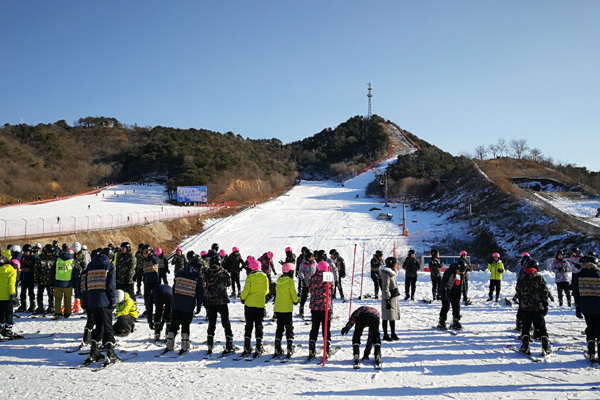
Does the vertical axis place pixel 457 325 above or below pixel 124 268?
below

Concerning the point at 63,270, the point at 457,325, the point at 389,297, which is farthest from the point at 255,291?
the point at 63,270

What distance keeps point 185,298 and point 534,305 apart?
648 centimetres

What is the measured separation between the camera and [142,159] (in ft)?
254

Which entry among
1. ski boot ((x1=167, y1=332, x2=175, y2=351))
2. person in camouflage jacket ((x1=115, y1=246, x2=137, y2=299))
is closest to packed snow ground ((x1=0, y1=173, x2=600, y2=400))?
ski boot ((x1=167, y1=332, x2=175, y2=351))

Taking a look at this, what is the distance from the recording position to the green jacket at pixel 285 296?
7.35 m

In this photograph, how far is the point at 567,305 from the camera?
12320mm

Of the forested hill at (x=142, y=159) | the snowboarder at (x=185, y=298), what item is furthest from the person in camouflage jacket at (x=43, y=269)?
the forested hill at (x=142, y=159)

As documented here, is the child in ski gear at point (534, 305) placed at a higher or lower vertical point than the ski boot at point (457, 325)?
higher

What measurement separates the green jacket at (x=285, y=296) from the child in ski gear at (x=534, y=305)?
434 cm

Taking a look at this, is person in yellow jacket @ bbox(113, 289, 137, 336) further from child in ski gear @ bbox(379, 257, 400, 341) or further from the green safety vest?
child in ski gear @ bbox(379, 257, 400, 341)

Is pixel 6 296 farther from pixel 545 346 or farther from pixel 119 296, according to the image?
pixel 545 346

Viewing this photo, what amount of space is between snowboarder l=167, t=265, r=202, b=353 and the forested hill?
47.6 m

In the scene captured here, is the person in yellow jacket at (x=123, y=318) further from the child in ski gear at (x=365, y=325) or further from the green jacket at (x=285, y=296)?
the child in ski gear at (x=365, y=325)

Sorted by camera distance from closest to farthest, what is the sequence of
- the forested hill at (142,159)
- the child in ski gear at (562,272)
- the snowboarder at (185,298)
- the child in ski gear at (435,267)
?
the snowboarder at (185,298) → the child in ski gear at (562,272) → the child in ski gear at (435,267) → the forested hill at (142,159)
